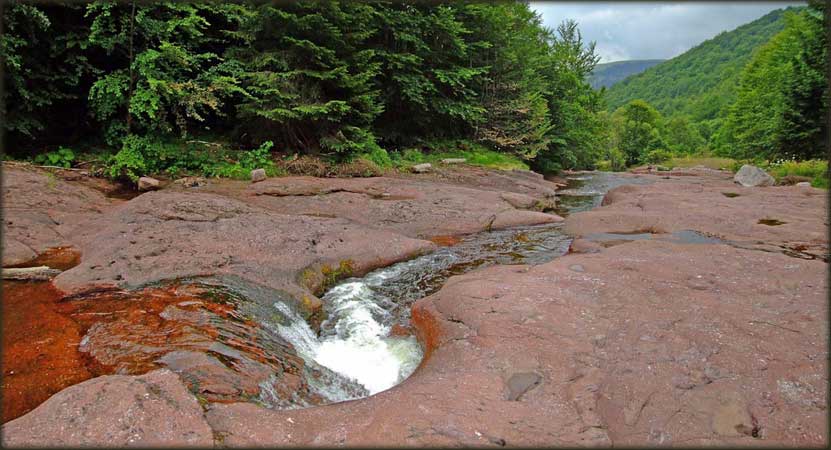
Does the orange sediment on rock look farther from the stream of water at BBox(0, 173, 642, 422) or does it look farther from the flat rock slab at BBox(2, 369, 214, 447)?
the flat rock slab at BBox(2, 369, 214, 447)

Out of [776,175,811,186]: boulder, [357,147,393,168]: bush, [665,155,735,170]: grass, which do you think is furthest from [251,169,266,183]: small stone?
[665,155,735,170]: grass

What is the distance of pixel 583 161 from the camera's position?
120 ft

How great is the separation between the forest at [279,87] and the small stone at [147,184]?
467mm

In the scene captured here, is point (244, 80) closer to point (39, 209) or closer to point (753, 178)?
point (39, 209)

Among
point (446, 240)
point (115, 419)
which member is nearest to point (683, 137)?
point (446, 240)

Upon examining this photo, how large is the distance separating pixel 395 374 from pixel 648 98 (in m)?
162

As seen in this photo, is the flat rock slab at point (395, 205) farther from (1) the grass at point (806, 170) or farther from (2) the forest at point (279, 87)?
(1) the grass at point (806, 170)

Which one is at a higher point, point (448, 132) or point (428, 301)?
point (448, 132)

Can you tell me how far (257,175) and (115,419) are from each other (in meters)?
10.4

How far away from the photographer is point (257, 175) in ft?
41.0

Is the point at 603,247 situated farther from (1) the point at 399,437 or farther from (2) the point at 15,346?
(2) the point at 15,346

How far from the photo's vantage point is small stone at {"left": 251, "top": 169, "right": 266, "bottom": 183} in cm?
1243

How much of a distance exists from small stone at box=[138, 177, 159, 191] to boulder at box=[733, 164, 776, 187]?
878 inches

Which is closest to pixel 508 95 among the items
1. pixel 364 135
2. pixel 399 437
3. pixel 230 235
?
pixel 364 135
